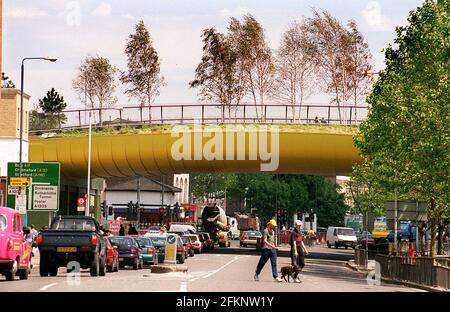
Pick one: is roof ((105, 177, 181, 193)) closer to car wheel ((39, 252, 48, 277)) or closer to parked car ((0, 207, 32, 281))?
car wheel ((39, 252, 48, 277))

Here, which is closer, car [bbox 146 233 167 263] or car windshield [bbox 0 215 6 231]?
car windshield [bbox 0 215 6 231]

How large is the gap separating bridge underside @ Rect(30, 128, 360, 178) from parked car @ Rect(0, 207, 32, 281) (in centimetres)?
3644

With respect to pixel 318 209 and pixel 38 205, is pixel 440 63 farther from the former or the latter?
pixel 318 209

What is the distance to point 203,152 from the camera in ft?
239

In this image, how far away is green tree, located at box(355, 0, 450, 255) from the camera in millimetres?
47469

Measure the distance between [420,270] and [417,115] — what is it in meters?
10.9

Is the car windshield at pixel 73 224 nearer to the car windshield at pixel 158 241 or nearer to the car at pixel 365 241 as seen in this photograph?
the car windshield at pixel 158 241

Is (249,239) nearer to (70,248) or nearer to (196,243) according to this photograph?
(196,243)

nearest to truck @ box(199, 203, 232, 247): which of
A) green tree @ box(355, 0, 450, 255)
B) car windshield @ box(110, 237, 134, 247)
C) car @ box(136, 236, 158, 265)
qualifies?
green tree @ box(355, 0, 450, 255)

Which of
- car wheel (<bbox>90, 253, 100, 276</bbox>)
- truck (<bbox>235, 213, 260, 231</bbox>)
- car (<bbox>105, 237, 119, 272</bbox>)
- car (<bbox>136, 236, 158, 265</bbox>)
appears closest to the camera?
car wheel (<bbox>90, 253, 100, 276</bbox>)

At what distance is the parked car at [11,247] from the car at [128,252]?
12.4 metres

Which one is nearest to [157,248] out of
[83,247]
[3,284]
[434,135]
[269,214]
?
[434,135]

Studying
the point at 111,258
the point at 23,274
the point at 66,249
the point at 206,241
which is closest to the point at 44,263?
the point at 66,249

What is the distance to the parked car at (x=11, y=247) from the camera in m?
33.8
